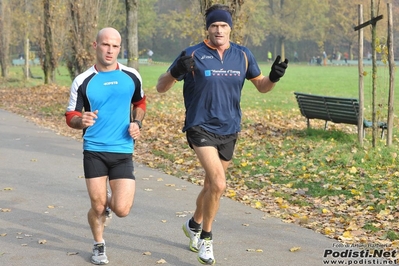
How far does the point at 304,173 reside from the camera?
10.7 m

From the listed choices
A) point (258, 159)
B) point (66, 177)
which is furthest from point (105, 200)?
point (258, 159)

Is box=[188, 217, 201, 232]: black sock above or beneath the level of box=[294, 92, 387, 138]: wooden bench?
beneath

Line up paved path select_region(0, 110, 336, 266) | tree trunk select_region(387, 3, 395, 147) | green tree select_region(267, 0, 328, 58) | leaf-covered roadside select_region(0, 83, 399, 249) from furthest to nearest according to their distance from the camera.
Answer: green tree select_region(267, 0, 328, 58), tree trunk select_region(387, 3, 395, 147), leaf-covered roadside select_region(0, 83, 399, 249), paved path select_region(0, 110, 336, 266)

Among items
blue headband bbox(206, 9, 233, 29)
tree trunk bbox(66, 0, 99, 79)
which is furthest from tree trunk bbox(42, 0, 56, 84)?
blue headband bbox(206, 9, 233, 29)

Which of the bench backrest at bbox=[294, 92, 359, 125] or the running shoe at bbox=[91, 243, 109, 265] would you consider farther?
Answer: the bench backrest at bbox=[294, 92, 359, 125]

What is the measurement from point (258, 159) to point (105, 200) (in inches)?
238

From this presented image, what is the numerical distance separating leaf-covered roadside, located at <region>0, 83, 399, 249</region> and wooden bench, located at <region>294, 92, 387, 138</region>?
35 cm

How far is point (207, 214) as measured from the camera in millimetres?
6402

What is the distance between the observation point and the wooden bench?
44.7 ft

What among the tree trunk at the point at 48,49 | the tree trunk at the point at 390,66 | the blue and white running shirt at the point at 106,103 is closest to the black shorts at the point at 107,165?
the blue and white running shirt at the point at 106,103

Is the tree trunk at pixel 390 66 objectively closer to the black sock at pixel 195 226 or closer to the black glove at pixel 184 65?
the black sock at pixel 195 226

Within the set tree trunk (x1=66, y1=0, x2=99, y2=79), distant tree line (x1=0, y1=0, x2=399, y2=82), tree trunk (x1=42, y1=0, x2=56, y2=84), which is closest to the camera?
tree trunk (x1=66, y1=0, x2=99, y2=79)

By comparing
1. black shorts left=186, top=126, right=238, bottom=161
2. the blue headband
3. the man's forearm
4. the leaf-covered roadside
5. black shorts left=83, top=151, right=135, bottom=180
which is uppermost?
the blue headband

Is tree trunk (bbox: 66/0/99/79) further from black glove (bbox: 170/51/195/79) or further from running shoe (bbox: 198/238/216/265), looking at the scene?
running shoe (bbox: 198/238/216/265)
